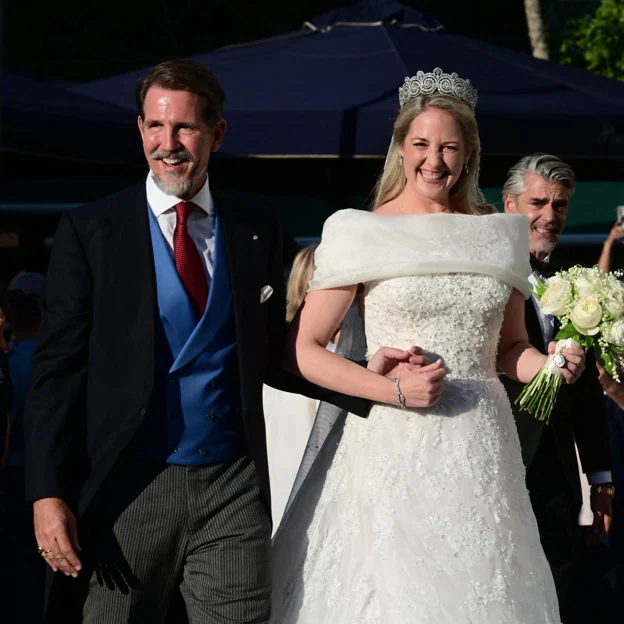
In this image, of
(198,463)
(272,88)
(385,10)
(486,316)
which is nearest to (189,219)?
(198,463)

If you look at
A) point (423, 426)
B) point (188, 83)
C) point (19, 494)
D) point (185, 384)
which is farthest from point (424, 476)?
point (19, 494)

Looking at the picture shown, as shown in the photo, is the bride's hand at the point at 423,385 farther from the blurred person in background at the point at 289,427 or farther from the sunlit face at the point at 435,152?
the blurred person in background at the point at 289,427

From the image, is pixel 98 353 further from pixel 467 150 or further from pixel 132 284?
pixel 467 150

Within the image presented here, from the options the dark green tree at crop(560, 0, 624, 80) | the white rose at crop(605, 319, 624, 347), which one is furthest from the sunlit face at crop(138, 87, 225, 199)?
the dark green tree at crop(560, 0, 624, 80)

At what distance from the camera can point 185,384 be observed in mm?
3377

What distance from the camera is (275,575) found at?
375cm

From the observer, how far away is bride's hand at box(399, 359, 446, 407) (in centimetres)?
352

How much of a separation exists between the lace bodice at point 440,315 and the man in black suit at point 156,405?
1.44 feet

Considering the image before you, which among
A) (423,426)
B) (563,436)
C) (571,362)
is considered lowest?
(563,436)

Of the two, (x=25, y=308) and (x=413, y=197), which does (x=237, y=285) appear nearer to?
(x=413, y=197)

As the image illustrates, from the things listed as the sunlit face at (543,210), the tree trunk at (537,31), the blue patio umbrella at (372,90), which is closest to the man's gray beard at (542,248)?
the sunlit face at (543,210)

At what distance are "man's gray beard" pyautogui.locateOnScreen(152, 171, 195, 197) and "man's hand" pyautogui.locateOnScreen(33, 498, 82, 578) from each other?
88 cm

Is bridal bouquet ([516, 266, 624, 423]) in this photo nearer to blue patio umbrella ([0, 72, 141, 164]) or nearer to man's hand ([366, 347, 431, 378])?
man's hand ([366, 347, 431, 378])

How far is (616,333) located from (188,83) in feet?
4.69
